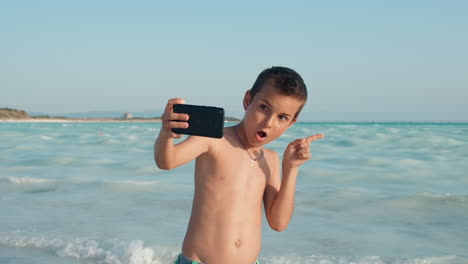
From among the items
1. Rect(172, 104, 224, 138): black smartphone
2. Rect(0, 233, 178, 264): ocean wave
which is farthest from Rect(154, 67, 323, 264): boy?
Rect(0, 233, 178, 264): ocean wave

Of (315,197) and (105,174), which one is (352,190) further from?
(105,174)

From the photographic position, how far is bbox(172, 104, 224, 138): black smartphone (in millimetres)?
2002

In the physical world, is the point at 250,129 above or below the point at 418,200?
above

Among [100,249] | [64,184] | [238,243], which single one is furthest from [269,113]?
[64,184]

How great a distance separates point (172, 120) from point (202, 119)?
0.11 m

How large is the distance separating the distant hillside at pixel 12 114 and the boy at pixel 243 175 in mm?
78885

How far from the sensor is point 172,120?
200cm

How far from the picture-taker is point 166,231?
5.09 metres

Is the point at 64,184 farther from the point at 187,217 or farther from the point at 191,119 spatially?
the point at 191,119

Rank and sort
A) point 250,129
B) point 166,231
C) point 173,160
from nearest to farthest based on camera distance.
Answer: point 173,160 → point 250,129 → point 166,231

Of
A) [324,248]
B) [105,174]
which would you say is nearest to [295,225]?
[324,248]

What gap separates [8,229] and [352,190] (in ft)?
13.9

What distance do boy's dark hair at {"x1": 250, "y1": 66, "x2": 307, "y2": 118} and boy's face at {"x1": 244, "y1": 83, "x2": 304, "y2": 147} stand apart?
2 centimetres

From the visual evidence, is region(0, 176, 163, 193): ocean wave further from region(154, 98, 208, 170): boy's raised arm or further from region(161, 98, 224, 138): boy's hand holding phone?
region(161, 98, 224, 138): boy's hand holding phone
